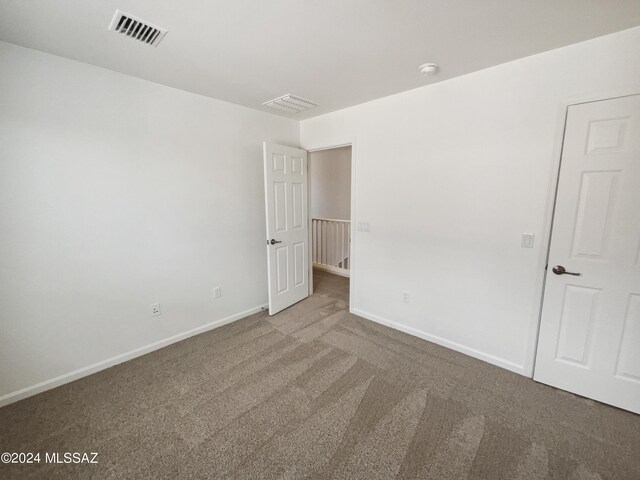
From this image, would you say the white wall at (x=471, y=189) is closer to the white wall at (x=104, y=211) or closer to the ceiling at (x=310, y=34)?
the ceiling at (x=310, y=34)

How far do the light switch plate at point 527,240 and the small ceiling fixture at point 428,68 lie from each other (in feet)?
4.74

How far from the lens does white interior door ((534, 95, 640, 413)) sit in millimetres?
1708

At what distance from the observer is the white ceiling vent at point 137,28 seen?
1517 millimetres

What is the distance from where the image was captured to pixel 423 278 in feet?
8.81

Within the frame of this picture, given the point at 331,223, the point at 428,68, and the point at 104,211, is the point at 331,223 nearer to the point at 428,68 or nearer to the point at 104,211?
the point at 428,68

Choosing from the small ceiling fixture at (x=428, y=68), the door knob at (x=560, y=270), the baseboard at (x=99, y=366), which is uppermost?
the small ceiling fixture at (x=428, y=68)

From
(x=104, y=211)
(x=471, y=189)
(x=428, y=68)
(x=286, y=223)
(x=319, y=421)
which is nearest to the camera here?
(x=319, y=421)

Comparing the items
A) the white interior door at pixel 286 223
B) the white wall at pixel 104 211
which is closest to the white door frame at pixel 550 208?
the white interior door at pixel 286 223

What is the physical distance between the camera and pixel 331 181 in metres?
5.96

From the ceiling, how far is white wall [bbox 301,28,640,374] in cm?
19

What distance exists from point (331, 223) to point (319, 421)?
3816 millimetres

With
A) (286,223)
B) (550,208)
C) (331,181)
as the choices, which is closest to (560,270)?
(550,208)

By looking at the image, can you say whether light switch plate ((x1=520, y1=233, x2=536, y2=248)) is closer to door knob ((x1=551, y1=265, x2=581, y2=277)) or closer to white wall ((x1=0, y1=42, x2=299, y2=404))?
door knob ((x1=551, y1=265, x2=581, y2=277))

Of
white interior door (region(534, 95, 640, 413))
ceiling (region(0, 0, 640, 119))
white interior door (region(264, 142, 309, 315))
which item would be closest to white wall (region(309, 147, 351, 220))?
white interior door (region(264, 142, 309, 315))
